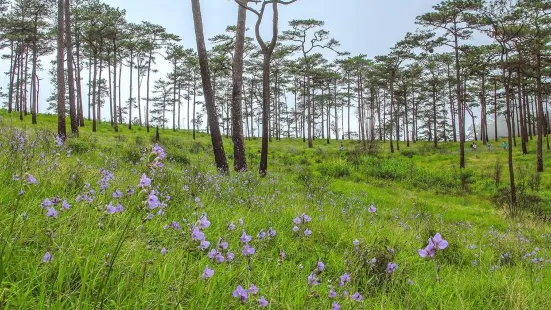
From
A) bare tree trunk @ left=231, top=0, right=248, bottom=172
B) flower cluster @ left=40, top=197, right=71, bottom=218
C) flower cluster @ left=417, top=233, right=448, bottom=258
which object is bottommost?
flower cluster @ left=417, top=233, right=448, bottom=258

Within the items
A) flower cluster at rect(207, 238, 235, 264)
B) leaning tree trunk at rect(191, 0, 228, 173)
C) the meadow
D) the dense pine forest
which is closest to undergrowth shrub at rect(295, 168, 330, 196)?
the dense pine forest

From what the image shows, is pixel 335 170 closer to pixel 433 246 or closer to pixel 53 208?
pixel 53 208

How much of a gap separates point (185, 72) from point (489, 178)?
41.6m

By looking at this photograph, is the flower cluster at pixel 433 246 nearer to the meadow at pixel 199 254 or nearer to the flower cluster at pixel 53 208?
the meadow at pixel 199 254

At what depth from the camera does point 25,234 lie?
2229 millimetres

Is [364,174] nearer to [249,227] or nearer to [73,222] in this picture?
[249,227]

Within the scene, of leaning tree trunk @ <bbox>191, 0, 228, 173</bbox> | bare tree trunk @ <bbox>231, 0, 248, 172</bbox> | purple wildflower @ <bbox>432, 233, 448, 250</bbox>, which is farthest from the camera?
bare tree trunk @ <bbox>231, 0, 248, 172</bbox>

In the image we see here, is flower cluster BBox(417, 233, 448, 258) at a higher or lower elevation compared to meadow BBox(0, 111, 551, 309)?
higher

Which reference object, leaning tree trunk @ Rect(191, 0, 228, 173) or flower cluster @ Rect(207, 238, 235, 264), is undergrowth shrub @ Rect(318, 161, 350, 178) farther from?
flower cluster @ Rect(207, 238, 235, 264)

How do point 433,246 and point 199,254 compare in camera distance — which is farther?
point 199,254

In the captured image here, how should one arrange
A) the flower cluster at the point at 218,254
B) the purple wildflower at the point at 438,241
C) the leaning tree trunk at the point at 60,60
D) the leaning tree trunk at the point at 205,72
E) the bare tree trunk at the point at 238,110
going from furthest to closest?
the leaning tree trunk at the point at 60,60 < the bare tree trunk at the point at 238,110 < the leaning tree trunk at the point at 205,72 < the flower cluster at the point at 218,254 < the purple wildflower at the point at 438,241

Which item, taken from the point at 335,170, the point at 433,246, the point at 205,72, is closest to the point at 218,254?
the point at 433,246

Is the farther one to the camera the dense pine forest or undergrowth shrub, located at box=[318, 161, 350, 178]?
undergrowth shrub, located at box=[318, 161, 350, 178]

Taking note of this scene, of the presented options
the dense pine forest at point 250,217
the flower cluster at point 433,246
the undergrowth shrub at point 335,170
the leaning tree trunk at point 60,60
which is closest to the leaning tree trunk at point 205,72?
the dense pine forest at point 250,217
